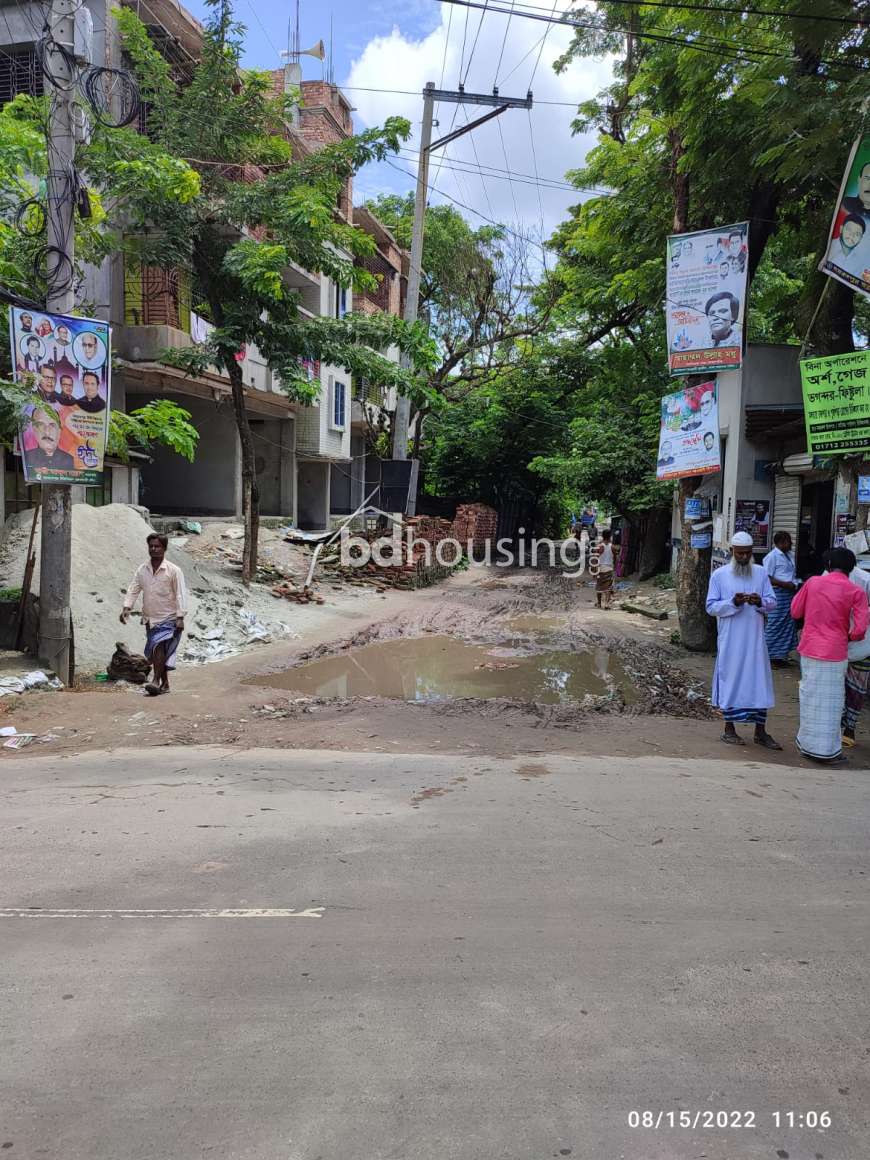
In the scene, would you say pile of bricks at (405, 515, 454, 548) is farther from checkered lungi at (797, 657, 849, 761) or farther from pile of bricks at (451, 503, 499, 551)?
checkered lungi at (797, 657, 849, 761)

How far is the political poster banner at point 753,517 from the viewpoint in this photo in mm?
12500

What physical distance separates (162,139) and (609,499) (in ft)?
47.4

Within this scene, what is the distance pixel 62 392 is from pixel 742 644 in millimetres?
7464

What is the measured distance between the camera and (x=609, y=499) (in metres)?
23.3

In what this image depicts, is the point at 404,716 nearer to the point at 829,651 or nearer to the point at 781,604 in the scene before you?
the point at 829,651

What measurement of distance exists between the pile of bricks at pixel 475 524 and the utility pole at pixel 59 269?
2015 centimetres

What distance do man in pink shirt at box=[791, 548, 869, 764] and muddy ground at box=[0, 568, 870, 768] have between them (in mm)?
303

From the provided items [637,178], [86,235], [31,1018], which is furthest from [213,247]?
[31,1018]

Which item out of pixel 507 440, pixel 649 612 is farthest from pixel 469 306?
pixel 649 612

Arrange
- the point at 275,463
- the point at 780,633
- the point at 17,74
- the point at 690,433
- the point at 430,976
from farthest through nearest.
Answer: the point at 275,463 < the point at 17,74 < the point at 690,433 < the point at 780,633 < the point at 430,976

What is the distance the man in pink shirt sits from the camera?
661 centimetres

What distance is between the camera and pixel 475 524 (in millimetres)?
30703

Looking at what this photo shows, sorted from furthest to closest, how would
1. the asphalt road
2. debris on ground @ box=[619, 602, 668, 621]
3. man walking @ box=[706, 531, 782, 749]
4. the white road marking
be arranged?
1. debris on ground @ box=[619, 602, 668, 621]
2. man walking @ box=[706, 531, 782, 749]
3. the white road marking
4. the asphalt road

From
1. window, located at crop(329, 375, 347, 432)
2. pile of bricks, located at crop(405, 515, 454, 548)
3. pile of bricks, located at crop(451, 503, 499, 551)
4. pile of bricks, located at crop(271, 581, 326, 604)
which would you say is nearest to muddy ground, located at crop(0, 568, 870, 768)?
pile of bricks, located at crop(271, 581, 326, 604)
